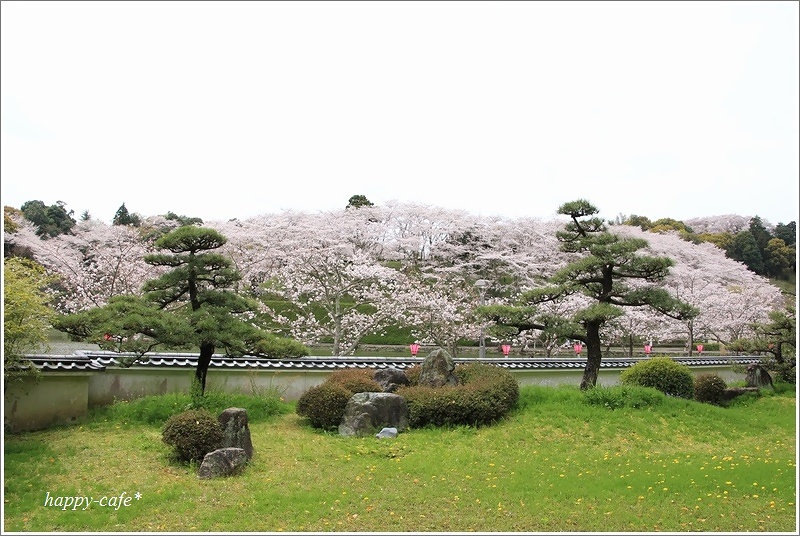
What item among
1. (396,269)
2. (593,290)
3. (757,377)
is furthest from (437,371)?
(396,269)

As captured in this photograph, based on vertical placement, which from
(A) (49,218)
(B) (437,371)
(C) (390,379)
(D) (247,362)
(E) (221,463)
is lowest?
(E) (221,463)

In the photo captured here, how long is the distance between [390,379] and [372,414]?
6.71 feet

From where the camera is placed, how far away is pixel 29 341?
782cm

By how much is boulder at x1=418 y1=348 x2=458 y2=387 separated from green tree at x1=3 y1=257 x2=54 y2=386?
6.62 metres

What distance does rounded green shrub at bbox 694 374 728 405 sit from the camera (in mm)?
14508

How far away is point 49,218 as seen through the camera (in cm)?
3353

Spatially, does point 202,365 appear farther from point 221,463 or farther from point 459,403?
point 459,403

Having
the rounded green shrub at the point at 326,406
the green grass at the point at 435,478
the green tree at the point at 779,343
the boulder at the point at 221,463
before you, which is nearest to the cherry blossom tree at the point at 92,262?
the rounded green shrub at the point at 326,406

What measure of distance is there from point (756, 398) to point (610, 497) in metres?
12.2

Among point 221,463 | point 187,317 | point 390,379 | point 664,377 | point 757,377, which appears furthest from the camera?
point 757,377

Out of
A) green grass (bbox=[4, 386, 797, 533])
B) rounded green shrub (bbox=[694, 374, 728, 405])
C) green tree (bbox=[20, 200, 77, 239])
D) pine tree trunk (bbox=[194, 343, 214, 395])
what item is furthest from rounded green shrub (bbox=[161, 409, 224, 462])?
green tree (bbox=[20, 200, 77, 239])

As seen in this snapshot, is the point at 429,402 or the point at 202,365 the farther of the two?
the point at 202,365

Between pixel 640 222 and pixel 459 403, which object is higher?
pixel 640 222

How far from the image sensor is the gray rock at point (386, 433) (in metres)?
9.45
